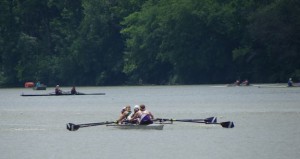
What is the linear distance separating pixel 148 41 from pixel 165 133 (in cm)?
6641

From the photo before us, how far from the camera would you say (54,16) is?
123m

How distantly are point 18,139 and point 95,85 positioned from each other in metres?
75.4

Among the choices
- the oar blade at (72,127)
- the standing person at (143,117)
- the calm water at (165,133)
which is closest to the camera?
the calm water at (165,133)

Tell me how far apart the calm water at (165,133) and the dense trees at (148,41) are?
98.2ft

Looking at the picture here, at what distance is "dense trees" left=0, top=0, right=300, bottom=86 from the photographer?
100750mm

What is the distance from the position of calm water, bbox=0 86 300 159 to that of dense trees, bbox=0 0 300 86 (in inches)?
1178

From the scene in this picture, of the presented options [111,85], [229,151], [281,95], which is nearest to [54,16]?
[111,85]

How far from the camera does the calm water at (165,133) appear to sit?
120 feet

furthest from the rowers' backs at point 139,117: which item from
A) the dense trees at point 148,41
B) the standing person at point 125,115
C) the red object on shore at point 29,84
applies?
the red object on shore at point 29,84

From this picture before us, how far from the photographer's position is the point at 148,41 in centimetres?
10969

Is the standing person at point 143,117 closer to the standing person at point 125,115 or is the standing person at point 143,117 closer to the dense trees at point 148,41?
the standing person at point 125,115

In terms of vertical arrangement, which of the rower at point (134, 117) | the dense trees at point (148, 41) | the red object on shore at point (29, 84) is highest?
the dense trees at point (148, 41)

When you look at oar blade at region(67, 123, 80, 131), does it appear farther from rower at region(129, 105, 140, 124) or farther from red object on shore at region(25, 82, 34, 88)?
red object on shore at region(25, 82, 34, 88)

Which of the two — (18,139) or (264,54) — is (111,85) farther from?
(18,139)
